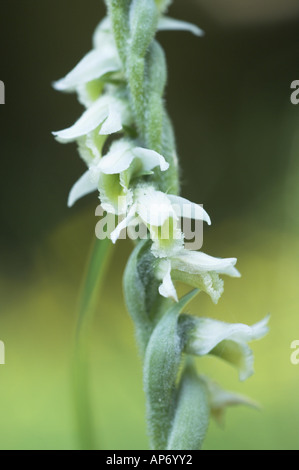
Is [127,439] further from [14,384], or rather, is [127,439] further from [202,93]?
[202,93]

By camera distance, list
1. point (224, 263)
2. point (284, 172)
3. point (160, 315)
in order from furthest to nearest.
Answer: point (284, 172) → point (160, 315) → point (224, 263)

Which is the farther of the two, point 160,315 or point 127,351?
point 127,351

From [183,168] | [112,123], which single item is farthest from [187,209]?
[183,168]

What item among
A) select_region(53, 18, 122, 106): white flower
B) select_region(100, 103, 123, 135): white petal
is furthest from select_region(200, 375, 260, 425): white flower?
select_region(53, 18, 122, 106): white flower

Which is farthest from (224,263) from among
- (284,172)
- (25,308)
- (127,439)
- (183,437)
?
(284,172)

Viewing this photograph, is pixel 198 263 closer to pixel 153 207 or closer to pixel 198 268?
pixel 198 268
